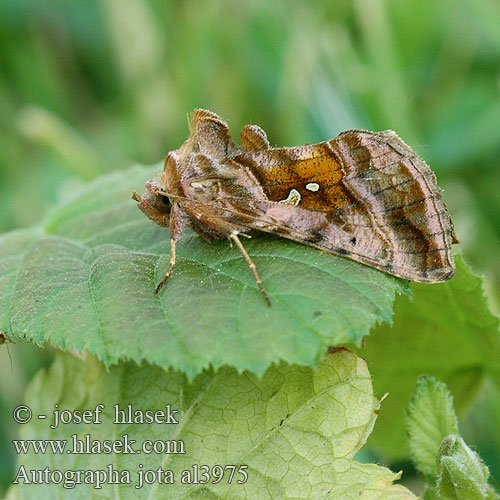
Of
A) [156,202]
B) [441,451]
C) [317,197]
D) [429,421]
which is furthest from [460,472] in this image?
[156,202]

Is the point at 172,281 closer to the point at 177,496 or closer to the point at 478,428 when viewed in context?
the point at 177,496

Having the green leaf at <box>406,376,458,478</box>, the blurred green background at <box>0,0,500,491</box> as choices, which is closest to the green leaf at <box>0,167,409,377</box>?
the green leaf at <box>406,376,458,478</box>

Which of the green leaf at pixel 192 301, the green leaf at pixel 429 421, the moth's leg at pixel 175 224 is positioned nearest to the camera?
the green leaf at pixel 192 301

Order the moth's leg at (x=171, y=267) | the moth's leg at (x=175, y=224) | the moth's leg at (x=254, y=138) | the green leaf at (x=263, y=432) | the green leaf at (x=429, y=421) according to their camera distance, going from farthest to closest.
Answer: the moth's leg at (x=254, y=138) → the moth's leg at (x=175, y=224) → the moth's leg at (x=171, y=267) → the green leaf at (x=429, y=421) → the green leaf at (x=263, y=432)

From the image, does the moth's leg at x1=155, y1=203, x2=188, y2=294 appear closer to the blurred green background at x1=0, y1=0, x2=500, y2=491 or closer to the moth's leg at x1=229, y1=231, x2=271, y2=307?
the moth's leg at x1=229, y1=231, x2=271, y2=307

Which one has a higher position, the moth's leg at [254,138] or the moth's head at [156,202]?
the moth's leg at [254,138]

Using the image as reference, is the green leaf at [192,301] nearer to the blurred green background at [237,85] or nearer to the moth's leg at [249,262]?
the moth's leg at [249,262]

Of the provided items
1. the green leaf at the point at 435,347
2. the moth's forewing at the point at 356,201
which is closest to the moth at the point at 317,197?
the moth's forewing at the point at 356,201
